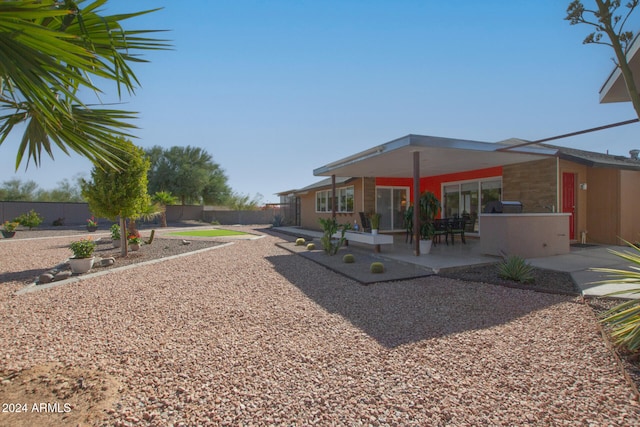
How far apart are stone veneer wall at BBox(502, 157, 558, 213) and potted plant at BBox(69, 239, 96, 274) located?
12.2m

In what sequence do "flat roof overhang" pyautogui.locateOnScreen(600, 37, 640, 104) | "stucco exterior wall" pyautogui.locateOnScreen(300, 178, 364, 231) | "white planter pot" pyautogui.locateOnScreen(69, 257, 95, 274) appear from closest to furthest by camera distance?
"flat roof overhang" pyautogui.locateOnScreen(600, 37, 640, 104), "white planter pot" pyautogui.locateOnScreen(69, 257, 95, 274), "stucco exterior wall" pyautogui.locateOnScreen(300, 178, 364, 231)

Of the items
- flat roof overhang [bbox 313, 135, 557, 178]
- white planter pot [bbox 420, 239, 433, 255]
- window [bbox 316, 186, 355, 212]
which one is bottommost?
white planter pot [bbox 420, 239, 433, 255]

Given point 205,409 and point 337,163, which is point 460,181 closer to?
point 337,163

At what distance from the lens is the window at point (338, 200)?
15584 mm

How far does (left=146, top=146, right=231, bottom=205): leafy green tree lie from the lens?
2881 centimetres

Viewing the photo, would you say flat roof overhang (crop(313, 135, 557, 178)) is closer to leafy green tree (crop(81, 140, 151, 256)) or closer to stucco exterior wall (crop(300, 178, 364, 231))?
stucco exterior wall (crop(300, 178, 364, 231))

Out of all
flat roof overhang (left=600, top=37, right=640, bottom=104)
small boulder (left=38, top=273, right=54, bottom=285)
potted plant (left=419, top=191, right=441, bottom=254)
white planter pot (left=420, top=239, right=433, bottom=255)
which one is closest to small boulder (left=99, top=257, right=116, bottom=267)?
small boulder (left=38, top=273, right=54, bottom=285)

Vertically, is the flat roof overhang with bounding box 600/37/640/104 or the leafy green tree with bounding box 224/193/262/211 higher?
the flat roof overhang with bounding box 600/37/640/104

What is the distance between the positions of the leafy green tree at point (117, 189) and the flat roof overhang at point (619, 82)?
10186mm

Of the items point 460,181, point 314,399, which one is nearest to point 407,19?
point 460,181

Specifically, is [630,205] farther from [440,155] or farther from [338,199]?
[338,199]

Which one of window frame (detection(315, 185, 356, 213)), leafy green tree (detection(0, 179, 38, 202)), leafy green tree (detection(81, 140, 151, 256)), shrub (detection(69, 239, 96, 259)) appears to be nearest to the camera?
shrub (detection(69, 239, 96, 259))

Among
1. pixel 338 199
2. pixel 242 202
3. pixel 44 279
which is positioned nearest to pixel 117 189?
pixel 44 279

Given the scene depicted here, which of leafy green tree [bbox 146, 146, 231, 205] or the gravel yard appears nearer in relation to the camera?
the gravel yard
